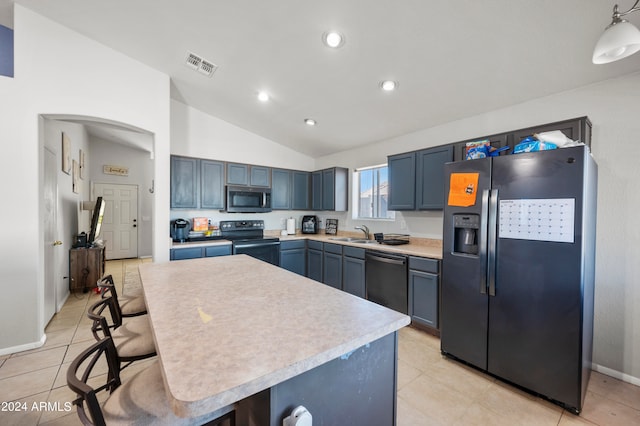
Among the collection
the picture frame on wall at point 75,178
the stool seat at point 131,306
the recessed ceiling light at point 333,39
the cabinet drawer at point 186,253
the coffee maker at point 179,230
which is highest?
the recessed ceiling light at point 333,39

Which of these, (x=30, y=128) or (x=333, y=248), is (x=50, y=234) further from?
(x=333, y=248)

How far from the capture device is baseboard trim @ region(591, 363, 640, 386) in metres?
2.07

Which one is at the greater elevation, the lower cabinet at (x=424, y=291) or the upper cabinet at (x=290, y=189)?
the upper cabinet at (x=290, y=189)

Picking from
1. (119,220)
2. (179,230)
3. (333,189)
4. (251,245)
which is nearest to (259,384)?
(251,245)

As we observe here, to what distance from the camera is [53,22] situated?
8.60ft

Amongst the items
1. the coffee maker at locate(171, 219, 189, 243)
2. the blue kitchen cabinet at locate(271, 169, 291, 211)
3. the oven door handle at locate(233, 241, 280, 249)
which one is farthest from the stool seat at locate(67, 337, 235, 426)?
the blue kitchen cabinet at locate(271, 169, 291, 211)

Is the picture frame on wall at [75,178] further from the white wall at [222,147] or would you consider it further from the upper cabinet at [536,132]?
the upper cabinet at [536,132]

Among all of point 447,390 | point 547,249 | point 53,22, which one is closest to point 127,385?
point 447,390

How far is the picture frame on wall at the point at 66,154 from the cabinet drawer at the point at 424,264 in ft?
15.6

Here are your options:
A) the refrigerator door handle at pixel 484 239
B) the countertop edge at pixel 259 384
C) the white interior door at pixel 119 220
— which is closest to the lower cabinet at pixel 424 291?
the refrigerator door handle at pixel 484 239

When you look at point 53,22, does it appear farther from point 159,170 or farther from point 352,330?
point 352,330

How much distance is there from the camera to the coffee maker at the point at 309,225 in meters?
5.08

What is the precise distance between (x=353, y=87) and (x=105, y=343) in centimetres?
288

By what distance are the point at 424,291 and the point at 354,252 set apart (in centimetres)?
112
